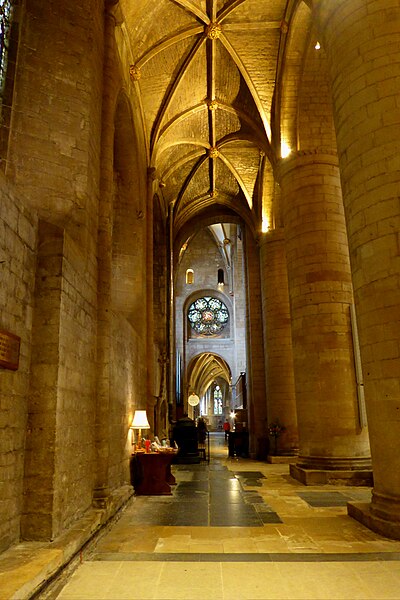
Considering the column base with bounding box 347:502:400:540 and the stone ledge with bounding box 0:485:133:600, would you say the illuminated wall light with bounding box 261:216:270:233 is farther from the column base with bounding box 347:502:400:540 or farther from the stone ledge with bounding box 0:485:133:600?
the stone ledge with bounding box 0:485:133:600

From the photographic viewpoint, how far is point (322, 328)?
399 inches

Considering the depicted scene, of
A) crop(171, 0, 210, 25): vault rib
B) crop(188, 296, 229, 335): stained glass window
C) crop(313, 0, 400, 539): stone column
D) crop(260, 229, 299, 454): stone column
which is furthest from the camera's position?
crop(188, 296, 229, 335): stained glass window

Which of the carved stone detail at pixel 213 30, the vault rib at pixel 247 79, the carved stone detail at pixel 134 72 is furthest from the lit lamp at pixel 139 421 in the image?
the carved stone detail at pixel 213 30

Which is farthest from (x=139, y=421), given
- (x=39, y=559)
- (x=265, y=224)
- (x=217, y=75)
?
(x=265, y=224)

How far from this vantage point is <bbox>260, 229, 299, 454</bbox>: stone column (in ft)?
49.5

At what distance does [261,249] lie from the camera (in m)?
17.9

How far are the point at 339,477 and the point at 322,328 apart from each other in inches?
121

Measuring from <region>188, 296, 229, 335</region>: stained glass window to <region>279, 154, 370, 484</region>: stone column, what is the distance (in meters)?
22.2

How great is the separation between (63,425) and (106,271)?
310 centimetres

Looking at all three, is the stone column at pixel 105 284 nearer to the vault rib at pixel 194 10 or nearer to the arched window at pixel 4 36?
the arched window at pixel 4 36

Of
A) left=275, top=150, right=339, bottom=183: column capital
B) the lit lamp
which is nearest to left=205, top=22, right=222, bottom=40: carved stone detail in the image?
left=275, top=150, right=339, bottom=183: column capital

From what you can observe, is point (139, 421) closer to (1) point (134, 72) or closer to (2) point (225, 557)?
(2) point (225, 557)

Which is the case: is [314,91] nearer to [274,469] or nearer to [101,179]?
[101,179]

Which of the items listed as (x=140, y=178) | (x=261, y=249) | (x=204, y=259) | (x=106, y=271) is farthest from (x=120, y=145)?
(x=204, y=259)
